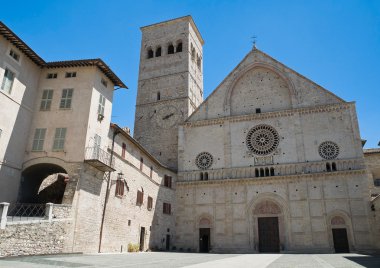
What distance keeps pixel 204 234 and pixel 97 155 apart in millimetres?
14824

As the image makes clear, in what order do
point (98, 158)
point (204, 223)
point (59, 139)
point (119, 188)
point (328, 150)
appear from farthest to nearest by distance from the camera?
1. point (204, 223)
2. point (328, 150)
3. point (119, 188)
4. point (59, 139)
5. point (98, 158)

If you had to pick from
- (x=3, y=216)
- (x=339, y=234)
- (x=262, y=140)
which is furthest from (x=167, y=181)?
(x=3, y=216)

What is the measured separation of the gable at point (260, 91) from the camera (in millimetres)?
30513

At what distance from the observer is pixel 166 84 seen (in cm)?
3819

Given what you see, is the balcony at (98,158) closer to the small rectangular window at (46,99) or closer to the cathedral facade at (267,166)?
the small rectangular window at (46,99)

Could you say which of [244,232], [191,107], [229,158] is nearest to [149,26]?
[191,107]

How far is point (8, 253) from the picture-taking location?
43.9 feet

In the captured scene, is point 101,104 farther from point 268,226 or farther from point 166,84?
point 166,84

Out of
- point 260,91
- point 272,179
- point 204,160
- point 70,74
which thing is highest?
point 260,91

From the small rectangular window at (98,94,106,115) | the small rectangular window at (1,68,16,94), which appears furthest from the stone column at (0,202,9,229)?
the small rectangular window at (98,94,106,115)

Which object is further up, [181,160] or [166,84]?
[166,84]

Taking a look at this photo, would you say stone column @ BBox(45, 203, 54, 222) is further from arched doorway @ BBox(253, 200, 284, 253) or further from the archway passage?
arched doorway @ BBox(253, 200, 284, 253)

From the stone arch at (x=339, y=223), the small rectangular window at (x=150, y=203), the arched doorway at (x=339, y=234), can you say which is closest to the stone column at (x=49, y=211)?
the small rectangular window at (x=150, y=203)

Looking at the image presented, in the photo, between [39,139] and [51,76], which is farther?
[51,76]
